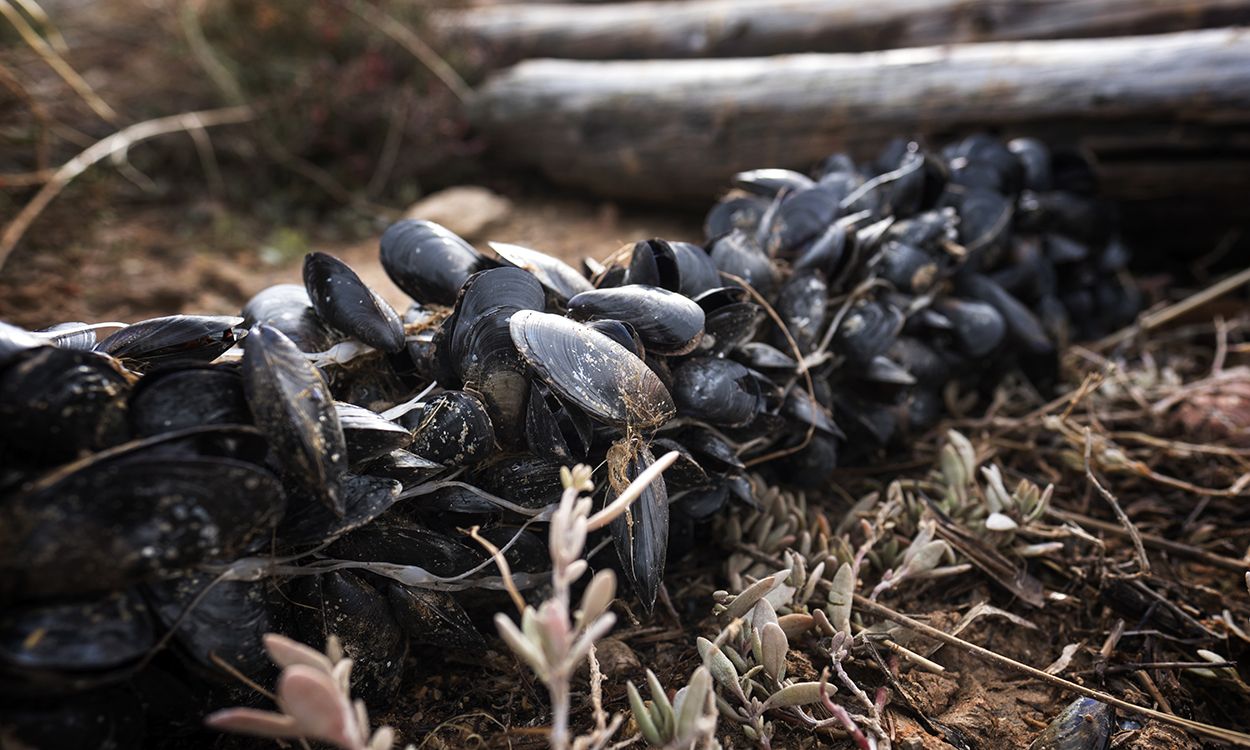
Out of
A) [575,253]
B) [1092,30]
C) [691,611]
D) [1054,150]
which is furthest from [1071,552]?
[1092,30]

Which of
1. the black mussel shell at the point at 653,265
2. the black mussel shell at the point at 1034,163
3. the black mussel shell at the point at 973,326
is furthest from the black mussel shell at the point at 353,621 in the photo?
the black mussel shell at the point at 1034,163

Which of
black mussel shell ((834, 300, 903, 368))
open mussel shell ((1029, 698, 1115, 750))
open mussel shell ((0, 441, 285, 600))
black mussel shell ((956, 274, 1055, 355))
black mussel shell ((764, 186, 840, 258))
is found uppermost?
open mussel shell ((0, 441, 285, 600))

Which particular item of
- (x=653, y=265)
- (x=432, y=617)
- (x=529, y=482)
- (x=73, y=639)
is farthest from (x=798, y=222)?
(x=73, y=639)

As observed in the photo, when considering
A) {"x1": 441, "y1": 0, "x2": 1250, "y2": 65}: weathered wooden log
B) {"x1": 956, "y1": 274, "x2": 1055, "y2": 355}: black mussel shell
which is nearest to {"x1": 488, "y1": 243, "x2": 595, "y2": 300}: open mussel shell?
{"x1": 956, "y1": 274, "x2": 1055, "y2": 355}: black mussel shell

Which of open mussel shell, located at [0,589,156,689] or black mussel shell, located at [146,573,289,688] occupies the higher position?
open mussel shell, located at [0,589,156,689]

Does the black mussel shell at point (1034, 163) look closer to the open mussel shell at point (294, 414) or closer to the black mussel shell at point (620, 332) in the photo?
the black mussel shell at point (620, 332)

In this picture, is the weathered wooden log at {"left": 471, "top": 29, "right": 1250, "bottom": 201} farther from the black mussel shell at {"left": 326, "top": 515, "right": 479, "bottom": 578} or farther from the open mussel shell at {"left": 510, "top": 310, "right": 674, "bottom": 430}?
the black mussel shell at {"left": 326, "top": 515, "right": 479, "bottom": 578}
